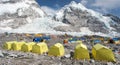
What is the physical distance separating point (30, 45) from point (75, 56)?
1223 centimetres

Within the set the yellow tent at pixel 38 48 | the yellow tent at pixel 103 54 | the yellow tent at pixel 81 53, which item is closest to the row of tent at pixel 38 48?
the yellow tent at pixel 38 48

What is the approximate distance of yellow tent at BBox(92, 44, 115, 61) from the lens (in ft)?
77.5

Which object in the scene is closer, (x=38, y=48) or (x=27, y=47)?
(x=38, y=48)

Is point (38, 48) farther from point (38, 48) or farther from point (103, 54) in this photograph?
point (103, 54)

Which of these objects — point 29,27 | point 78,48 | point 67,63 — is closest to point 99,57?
point 78,48

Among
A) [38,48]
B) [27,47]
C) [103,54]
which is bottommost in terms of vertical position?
[27,47]

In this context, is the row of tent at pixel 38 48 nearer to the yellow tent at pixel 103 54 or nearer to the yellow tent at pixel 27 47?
the yellow tent at pixel 27 47

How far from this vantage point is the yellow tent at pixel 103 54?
23.6m

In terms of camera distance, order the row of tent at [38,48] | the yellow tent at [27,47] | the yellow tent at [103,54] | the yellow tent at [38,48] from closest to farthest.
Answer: the yellow tent at [103,54], the row of tent at [38,48], the yellow tent at [38,48], the yellow tent at [27,47]

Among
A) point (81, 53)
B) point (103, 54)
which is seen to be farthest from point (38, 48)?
point (103, 54)

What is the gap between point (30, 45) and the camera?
120 feet

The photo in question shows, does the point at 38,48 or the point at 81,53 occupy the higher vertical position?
the point at 81,53

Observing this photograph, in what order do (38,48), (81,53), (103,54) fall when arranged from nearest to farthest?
(103,54) → (81,53) → (38,48)

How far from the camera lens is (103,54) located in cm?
2406
